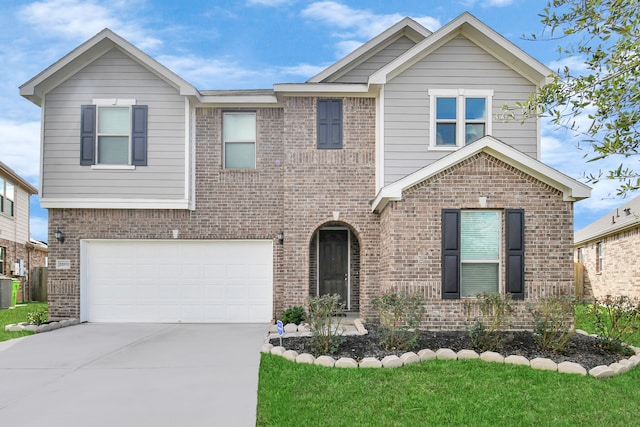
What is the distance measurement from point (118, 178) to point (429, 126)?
25.9 ft

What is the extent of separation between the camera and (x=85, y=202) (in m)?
13.8

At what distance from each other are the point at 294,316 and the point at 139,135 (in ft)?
19.7

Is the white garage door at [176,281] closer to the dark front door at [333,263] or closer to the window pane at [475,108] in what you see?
the dark front door at [333,263]

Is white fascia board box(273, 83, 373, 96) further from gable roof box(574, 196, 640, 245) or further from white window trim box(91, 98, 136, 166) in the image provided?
gable roof box(574, 196, 640, 245)

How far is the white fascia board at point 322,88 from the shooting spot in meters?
13.2

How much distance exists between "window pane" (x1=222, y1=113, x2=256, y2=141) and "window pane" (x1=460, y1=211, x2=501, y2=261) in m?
6.03

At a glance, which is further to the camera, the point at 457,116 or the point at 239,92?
the point at 239,92

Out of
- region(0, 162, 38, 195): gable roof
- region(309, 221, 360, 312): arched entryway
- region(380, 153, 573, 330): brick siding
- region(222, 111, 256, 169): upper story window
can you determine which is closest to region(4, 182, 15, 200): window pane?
region(0, 162, 38, 195): gable roof

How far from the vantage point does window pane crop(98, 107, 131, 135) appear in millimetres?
13867

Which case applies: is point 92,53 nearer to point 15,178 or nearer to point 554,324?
point 554,324

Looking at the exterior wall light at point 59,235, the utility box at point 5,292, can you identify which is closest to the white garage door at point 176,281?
the exterior wall light at point 59,235

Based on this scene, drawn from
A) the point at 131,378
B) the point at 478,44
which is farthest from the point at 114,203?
the point at 478,44

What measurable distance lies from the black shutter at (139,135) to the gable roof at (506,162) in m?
6.37

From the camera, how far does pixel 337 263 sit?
1493 centimetres
